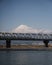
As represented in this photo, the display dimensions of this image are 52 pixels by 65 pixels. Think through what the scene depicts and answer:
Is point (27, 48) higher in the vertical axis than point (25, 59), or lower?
higher

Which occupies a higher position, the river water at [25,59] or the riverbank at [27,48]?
the riverbank at [27,48]

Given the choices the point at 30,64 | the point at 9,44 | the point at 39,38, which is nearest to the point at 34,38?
the point at 39,38

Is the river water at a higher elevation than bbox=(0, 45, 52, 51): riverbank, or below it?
below

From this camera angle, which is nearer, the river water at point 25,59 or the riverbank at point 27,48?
the river water at point 25,59

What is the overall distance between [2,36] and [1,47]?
1063mm

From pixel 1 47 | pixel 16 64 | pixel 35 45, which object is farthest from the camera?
pixel 35 45

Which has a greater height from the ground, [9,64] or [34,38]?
[34,38]

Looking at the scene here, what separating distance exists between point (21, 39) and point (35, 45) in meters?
2.23

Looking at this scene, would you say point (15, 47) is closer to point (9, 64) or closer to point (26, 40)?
point (26, 40)

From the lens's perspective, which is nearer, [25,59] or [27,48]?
[25,59]

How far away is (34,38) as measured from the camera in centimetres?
2744

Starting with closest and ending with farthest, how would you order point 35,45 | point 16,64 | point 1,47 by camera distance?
point 16,64
point 1,47
point 35,45

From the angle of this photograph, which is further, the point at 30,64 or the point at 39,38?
the point at 39,38

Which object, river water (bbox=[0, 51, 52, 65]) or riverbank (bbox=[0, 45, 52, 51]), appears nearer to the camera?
river water (bbox=[0, 51, 52, 65])
